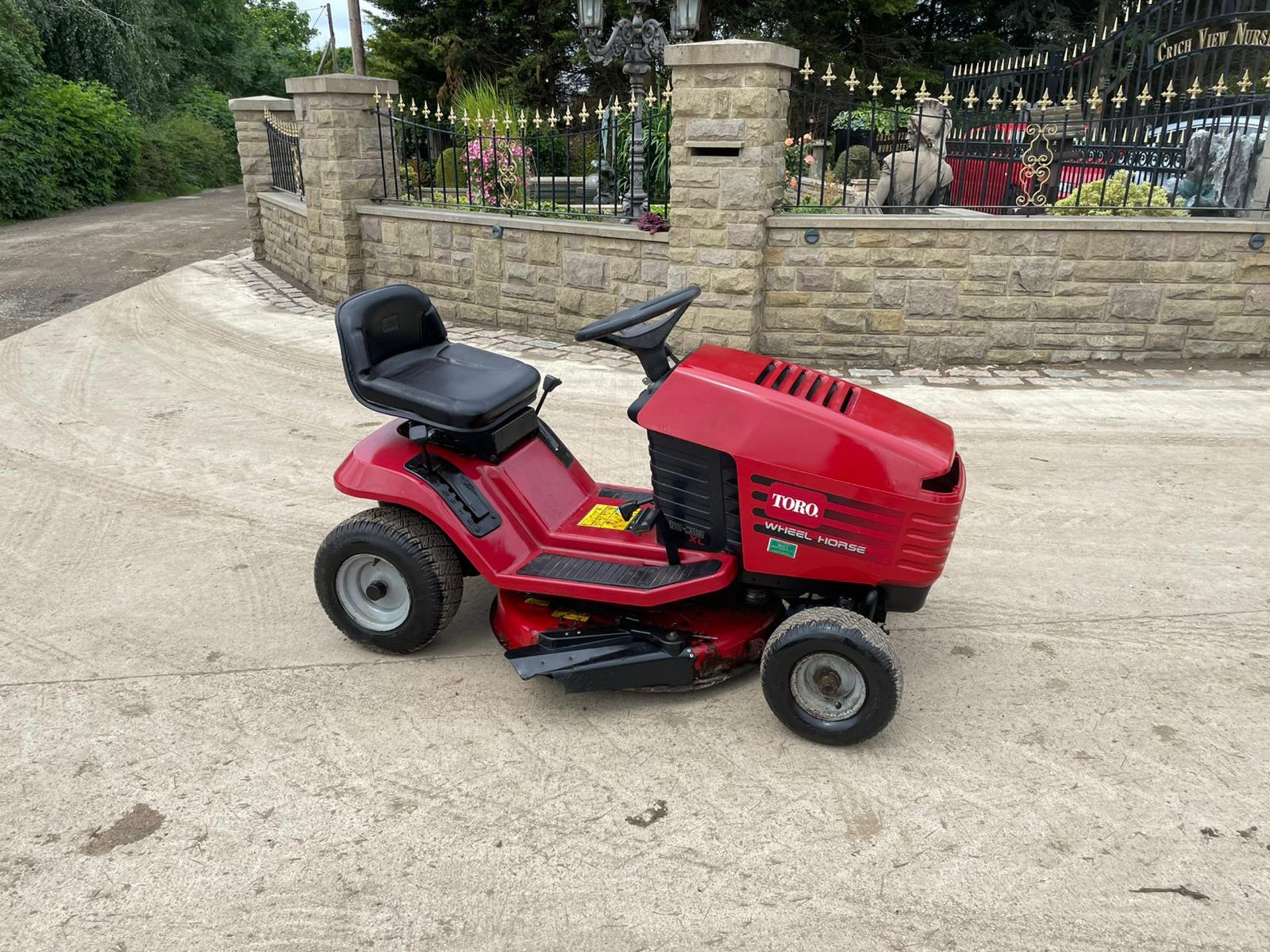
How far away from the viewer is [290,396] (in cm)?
686

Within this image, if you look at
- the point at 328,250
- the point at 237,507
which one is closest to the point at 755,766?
A: the point at 237,507

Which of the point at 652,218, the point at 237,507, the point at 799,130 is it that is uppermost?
the point at 799,130

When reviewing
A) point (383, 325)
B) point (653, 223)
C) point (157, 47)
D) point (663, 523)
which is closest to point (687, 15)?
point (653, 223)

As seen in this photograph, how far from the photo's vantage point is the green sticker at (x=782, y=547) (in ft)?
10.0

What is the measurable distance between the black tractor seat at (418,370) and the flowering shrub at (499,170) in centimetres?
524

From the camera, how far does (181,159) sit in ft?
77.7

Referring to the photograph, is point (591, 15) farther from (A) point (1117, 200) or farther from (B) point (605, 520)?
(B) point (605, 520)

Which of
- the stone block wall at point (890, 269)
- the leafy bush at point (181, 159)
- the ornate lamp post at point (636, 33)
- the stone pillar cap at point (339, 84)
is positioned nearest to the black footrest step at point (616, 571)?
the stone block wall at point (890, 269)

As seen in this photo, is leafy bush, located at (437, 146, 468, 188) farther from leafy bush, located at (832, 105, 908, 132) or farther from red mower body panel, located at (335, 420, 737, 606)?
red mower body panel, located at (335, 420, 737, 606)

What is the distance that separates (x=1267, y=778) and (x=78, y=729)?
3688mm

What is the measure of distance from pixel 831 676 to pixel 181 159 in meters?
25.0

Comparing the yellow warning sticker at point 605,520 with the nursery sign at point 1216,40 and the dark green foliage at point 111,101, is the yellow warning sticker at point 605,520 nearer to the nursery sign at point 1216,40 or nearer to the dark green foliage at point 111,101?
the nursery sign at point 1216,40

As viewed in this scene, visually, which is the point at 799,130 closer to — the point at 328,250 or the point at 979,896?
the point at 328,250

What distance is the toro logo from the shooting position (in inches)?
117
